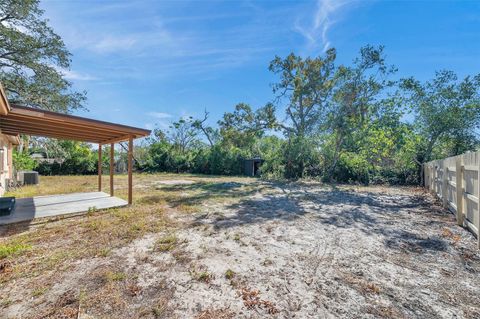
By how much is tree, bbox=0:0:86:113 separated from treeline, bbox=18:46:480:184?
11.7 ft

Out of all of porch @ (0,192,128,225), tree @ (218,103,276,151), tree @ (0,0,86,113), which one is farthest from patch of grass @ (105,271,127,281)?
tree @ (218,103,276,151)

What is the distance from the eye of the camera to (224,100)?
2727 centimetres

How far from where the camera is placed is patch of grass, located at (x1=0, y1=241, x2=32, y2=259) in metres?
3.12

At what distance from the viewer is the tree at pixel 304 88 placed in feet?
45.9

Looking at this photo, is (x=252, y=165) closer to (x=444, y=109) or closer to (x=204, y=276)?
(x=444, y=109)

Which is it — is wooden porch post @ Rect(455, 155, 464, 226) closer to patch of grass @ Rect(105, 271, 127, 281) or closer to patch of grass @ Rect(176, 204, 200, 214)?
patch of grass @ Rect(176, 204, 200, 214)

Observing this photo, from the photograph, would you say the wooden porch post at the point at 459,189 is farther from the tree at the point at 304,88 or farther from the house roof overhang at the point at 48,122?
the tree at the point at 304,88

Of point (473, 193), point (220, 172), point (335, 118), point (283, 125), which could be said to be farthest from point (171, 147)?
point (473, 193)

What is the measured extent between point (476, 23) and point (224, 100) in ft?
71.1

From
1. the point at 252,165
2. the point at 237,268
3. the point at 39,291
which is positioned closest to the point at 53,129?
the point at 39,291

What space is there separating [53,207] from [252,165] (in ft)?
47.9

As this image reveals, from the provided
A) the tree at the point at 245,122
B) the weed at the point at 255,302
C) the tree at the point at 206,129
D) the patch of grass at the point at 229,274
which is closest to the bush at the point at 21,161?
the tree at the point at 245,122

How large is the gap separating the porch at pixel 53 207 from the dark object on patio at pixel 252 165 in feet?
42.5

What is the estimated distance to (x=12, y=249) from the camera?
327 cm
